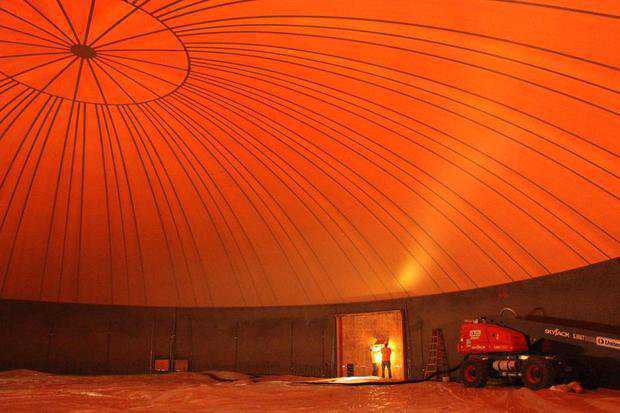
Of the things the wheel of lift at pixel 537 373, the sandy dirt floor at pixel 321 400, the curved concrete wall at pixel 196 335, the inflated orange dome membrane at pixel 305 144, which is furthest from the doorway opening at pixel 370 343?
the wheel of lift at pixel 537 373

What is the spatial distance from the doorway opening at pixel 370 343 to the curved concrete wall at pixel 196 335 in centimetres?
67

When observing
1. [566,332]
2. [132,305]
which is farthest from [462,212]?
[132,305]

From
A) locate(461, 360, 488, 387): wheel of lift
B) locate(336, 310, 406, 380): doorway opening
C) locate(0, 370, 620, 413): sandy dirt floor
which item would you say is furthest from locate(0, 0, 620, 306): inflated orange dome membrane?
locate(0, 370, 620, 413): sandy dirt floor

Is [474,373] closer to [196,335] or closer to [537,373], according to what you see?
[537,373]

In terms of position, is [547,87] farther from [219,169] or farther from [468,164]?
[219,169]

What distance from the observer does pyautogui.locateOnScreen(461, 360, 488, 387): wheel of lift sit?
57.6 feet

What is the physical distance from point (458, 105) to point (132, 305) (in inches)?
845

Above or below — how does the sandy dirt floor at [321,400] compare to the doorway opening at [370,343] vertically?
below

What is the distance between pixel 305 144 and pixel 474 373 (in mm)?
9805

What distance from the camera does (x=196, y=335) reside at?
2884cm

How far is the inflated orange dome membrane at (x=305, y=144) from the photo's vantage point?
11711mm

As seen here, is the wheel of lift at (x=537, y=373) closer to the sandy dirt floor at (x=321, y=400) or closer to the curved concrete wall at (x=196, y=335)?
the sandy dirt floor at (x=321, y=400)

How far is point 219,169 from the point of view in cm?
1952

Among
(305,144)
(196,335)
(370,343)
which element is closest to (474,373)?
(305,144)
